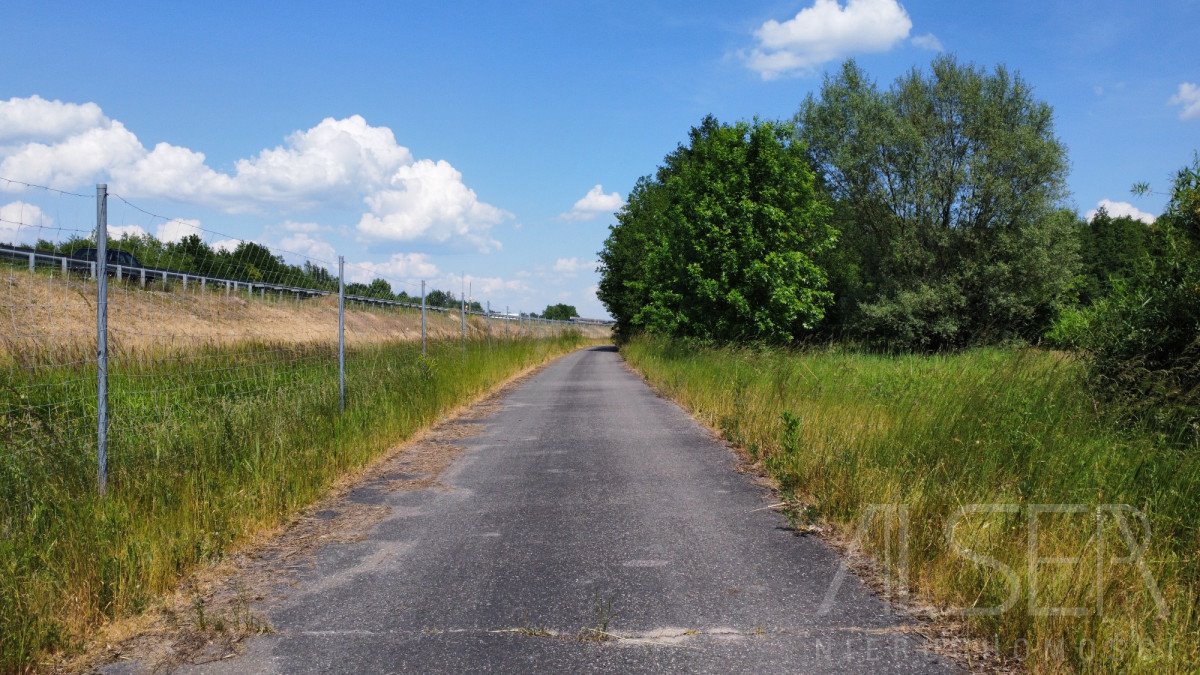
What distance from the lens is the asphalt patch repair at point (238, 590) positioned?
368 centimetres

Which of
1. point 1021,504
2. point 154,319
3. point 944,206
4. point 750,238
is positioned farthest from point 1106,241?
point 154,319

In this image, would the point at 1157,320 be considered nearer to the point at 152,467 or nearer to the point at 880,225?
the point at 152,467

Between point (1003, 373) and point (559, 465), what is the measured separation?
4879mm

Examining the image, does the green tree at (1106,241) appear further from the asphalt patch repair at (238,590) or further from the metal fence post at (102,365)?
the metal fence post at (102,365)

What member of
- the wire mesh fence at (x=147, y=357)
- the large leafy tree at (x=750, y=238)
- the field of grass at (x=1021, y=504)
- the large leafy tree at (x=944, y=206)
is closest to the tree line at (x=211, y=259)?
the wire mesh fence at (x=147, y=357)

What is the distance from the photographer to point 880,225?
36.2 metres

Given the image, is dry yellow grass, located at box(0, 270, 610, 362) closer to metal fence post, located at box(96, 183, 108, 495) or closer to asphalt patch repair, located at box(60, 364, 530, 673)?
metal fence post, located at box(96, 183, 108, 495)

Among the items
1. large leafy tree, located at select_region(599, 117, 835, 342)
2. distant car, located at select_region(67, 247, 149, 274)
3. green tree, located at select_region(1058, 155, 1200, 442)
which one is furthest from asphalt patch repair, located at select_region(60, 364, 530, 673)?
large leafy tree, located at select_region(599, 117, 835, 342)

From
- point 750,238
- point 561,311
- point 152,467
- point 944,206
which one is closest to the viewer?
point 152,467

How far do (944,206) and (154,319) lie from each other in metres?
33.5

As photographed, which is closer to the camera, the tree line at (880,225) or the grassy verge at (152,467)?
the grassy verge at (152,467)

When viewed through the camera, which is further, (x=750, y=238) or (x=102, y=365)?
(x=750, y=238)

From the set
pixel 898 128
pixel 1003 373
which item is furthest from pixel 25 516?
pixel 898 128

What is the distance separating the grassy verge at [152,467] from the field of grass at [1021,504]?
4.43m
